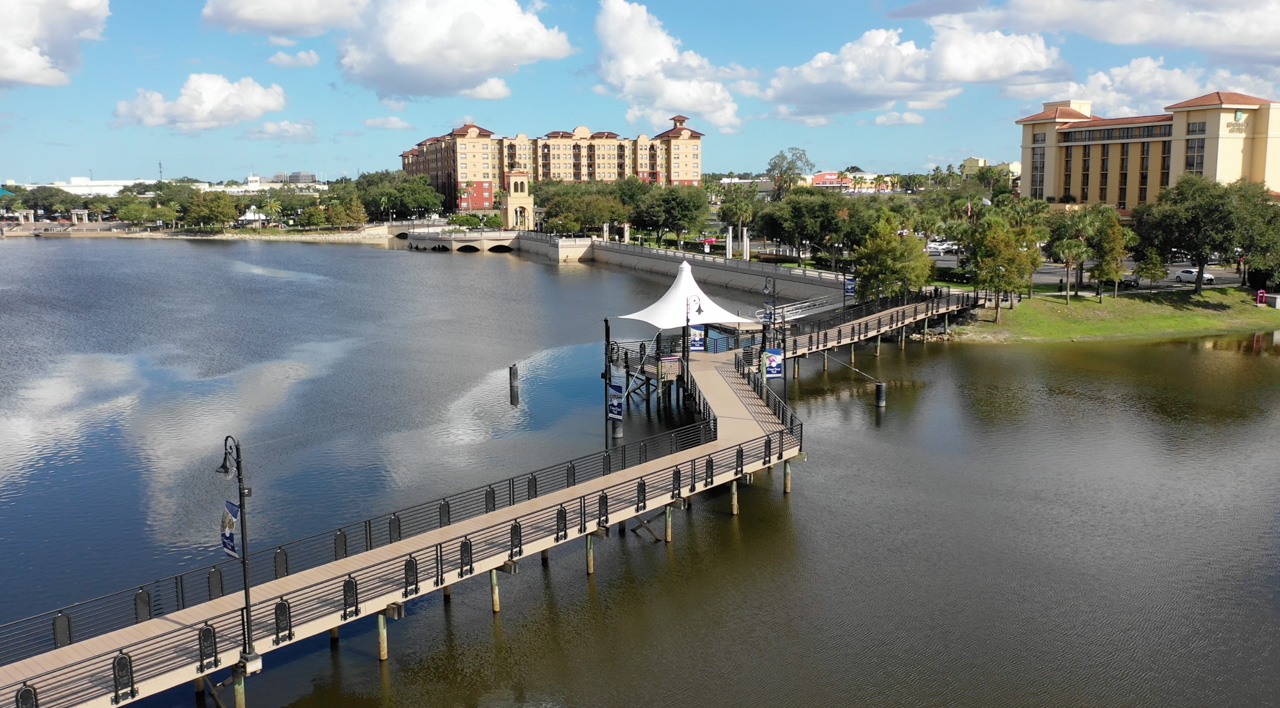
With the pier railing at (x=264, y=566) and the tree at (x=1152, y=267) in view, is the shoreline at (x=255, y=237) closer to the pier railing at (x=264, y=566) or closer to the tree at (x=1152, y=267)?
the tree at (x=1152, y=267)

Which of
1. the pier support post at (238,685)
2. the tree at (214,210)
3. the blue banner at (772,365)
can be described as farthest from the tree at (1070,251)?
the tree at (214,210)

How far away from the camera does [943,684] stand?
73.0 ft

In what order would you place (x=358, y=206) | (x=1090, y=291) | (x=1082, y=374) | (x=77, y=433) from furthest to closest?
(x=358, y=206)
(x=1090, y=291)
(x=1082, y=374)
(x=77, y=433)

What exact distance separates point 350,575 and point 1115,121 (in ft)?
360

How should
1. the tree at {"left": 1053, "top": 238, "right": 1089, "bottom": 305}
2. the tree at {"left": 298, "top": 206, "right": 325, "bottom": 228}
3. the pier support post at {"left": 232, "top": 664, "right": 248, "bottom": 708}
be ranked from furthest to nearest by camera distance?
the tree at {"left": 298, "top": 206, "right": 325, "bottom": 228}, the tree at {"left": 1053, "top": 238, "right": 1089, "bottom": 305}, the pier support post at {"left": 232, "top": 664, "right": 248, "bottom": 708}

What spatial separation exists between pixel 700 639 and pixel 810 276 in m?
60.4

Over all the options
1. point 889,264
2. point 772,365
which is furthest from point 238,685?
point 889,264

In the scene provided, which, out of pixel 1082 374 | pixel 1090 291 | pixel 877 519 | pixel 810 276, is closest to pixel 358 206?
pixel 810 276

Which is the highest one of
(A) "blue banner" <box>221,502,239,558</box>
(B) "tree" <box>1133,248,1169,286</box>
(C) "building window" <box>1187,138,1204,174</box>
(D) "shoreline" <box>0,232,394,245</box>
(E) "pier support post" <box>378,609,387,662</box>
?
(C) "building window" <box>1187,138,1204,174</box>

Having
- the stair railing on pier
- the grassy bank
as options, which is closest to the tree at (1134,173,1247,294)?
the grassy bank

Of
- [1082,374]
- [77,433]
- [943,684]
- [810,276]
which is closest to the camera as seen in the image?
[943,684]

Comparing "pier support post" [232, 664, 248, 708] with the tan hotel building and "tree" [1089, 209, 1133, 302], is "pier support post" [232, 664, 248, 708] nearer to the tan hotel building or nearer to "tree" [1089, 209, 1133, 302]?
"tree" [1089, 209, 1133, 302]

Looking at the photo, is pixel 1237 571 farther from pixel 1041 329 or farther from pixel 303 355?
pixel 303 355

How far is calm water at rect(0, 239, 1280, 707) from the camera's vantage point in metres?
22.8
